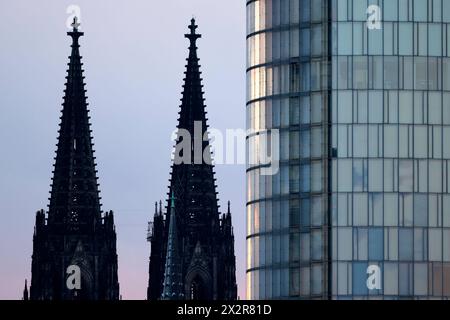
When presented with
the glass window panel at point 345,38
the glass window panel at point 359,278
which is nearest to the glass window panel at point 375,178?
the glass window panel at point 359,278

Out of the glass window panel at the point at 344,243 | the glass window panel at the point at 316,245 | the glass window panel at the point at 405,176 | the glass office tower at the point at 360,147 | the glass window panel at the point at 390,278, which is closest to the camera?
the glass window panel at the point at 390,278

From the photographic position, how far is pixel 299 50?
158m

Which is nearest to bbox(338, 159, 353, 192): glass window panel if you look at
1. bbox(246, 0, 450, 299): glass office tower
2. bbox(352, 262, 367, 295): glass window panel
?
bbox(246, 0, 450, 299): glass office tower

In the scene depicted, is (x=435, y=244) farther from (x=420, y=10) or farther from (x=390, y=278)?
(x=420, y=10)

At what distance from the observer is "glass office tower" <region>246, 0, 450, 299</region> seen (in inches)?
6142

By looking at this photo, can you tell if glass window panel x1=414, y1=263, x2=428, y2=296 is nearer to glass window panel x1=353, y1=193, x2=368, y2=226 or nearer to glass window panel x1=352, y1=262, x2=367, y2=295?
glass window panel x1=352, y1=262, x2=367, y2=295

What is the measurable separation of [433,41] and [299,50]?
327 inches

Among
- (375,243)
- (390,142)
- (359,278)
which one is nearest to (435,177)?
(390,142)

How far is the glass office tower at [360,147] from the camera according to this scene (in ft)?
512

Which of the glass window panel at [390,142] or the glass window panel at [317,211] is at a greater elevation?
the glass window panel at [390,142]

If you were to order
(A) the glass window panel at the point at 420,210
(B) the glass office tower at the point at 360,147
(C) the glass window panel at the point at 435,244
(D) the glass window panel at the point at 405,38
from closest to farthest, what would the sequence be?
(B) the glass office tower at the point at 360,147 → (D) the glass window panel at the point at 405,38 → (C) the glass window panel at the point at 435,244 → (A) the glass window panel at the point at 420,210

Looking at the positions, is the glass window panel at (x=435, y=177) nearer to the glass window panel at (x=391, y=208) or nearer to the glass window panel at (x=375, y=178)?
the glass window panel at (x=391, y=208)
